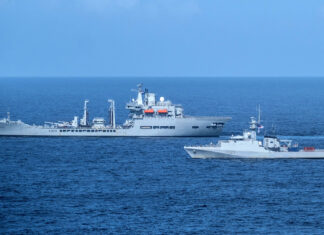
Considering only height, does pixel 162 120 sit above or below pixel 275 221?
above

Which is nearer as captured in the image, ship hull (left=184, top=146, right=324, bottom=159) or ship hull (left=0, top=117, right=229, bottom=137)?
ship hull (left=184, top=146, right=324, bottom=159)

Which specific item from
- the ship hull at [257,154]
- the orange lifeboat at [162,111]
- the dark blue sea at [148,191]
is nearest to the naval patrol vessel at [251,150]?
the ship hull at [257,154]

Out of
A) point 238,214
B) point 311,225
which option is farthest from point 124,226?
point 311,225

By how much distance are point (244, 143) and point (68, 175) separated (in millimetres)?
19079

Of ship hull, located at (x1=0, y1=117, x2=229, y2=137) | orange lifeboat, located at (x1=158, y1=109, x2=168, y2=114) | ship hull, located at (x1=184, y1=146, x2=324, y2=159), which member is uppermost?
orange lifeboat, located at (x1=158, y1=109, x2=168, y2=114)

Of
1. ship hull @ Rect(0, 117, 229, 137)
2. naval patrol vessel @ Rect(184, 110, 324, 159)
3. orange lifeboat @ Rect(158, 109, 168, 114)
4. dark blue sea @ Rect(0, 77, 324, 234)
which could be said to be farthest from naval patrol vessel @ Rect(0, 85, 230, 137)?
naval patrol vessel @ Rect(184, 110, 324, 159)

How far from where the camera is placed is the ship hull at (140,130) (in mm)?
106062

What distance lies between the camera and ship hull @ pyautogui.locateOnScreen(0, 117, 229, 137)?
348ft

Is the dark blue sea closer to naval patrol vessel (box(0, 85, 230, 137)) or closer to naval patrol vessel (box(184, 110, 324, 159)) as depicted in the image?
naval patrol vessel (box(184, 110, 324, 159))

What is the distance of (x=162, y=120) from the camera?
107 m

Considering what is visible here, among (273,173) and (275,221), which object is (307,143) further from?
(275,221)

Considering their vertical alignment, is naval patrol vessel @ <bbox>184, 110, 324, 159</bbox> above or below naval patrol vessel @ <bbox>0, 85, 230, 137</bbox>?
below

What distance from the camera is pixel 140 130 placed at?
4183 inches

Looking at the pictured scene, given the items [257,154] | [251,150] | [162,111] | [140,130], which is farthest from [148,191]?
[162,111]
